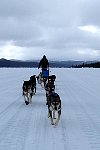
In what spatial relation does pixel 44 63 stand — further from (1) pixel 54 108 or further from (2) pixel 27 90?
(1) pixel 54 108

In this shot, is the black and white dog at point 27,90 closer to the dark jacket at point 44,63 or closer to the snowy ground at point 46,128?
the snowy ground at point 46,128

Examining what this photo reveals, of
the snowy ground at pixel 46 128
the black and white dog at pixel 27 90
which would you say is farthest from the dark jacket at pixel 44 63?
the snowy ground at pixel 46 128

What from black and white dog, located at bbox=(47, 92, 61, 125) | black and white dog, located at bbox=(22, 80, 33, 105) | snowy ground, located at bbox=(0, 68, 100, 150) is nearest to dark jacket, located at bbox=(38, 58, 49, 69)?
black and white dog, located at bbox=(22, 80, 33, 105)

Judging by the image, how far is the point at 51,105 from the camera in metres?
7.80

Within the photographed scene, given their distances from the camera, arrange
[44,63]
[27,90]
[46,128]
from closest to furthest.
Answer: [46,128]
[27,90]
[44,63]

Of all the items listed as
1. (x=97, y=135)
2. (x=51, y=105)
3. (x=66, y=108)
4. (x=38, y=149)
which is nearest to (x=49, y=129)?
(x=51, y=105)

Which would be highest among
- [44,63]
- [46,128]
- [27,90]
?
[44,63]

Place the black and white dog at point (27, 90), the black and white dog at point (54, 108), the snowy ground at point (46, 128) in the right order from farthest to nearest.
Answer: the black and white dog at point (27, 90) < the black and white dog at point (54, 108) < the snowy ground at point (46, 128)

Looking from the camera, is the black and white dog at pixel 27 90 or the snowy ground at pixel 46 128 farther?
the black and white dog at pixel 27 90

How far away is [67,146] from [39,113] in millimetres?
3551

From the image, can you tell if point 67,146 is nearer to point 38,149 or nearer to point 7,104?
point 38,149

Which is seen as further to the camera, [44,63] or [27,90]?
[44,63]

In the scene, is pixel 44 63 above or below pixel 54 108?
above

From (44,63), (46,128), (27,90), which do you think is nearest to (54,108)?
(46,128)
